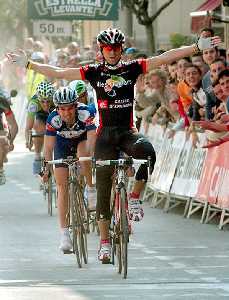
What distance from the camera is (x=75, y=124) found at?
Answer: 14547mm

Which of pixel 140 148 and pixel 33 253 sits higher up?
pixel 140 148

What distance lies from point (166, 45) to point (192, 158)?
23524mm

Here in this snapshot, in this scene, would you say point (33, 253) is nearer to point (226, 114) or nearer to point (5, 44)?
point (226, 114)

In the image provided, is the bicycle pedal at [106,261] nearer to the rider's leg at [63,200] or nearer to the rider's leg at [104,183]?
the rider's leg at [104,183]

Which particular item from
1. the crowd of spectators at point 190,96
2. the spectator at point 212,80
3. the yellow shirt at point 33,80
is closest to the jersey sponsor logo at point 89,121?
the crowd of spectators at point 190,96

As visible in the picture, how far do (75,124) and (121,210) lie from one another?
179cm

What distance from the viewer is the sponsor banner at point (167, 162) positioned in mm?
19531

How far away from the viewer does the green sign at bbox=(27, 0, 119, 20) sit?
3484 cm

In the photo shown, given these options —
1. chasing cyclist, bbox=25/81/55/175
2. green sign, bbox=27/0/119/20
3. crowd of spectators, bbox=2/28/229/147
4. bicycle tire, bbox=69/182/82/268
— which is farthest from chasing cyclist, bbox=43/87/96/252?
green sign, bbox=27/0/119/20

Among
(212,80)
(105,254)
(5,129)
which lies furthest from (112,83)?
(5,129)

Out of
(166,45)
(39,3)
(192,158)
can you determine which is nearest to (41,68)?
(192,158)

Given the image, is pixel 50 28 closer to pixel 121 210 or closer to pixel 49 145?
pixel 49 145

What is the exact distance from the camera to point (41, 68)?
546 inches

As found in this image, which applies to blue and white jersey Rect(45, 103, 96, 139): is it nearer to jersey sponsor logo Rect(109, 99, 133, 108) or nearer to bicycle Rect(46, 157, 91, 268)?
bicycle Rect(46, 157, 91, 268)
